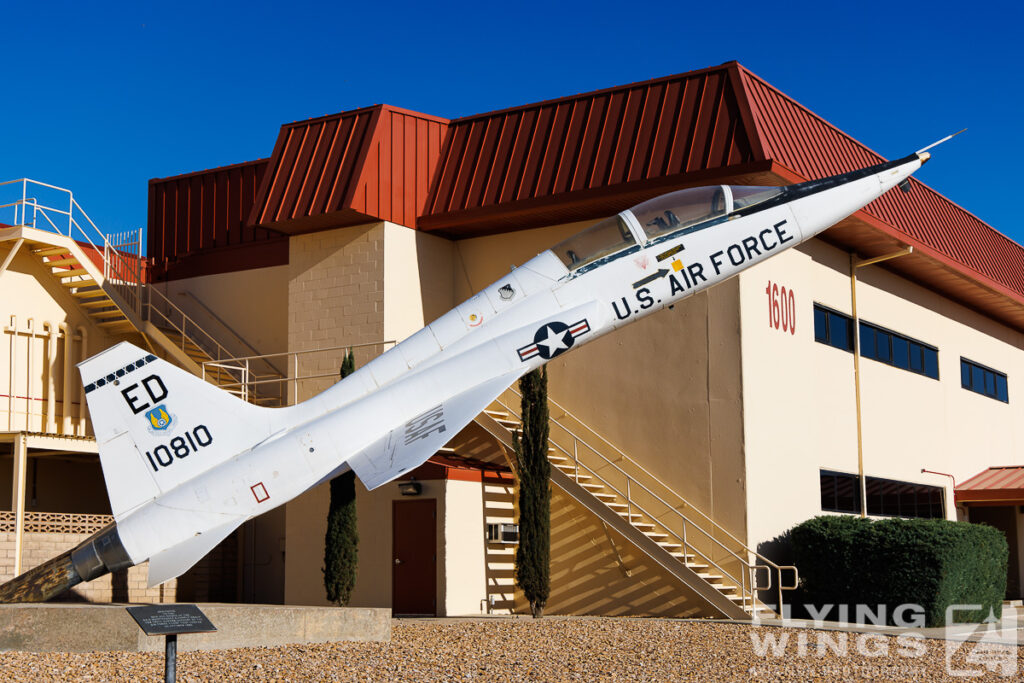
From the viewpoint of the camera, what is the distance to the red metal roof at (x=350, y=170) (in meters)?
22.8

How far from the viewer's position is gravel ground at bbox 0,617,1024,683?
12133mm

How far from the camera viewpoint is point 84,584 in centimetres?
2158

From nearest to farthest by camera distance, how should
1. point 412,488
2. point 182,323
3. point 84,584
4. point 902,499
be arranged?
point 412,488, point 84,584, point 902,499, point 182,323

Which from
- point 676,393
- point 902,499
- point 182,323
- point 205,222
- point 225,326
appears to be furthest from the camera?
point 205,222

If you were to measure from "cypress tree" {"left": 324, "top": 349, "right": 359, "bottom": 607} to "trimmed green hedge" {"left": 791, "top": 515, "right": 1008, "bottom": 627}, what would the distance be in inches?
308

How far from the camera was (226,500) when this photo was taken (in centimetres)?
1380

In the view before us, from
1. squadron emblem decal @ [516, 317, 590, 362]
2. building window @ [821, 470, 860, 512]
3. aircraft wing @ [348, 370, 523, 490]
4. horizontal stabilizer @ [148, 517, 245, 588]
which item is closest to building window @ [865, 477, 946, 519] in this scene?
building window @ [821, 470, 860, 512]

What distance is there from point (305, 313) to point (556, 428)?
5675 millimetres

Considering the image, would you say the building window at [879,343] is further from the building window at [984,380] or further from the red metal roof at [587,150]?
the red metal roof at [587,150]

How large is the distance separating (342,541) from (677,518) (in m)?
6.15

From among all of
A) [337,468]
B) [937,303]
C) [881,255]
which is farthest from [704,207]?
[937,303]

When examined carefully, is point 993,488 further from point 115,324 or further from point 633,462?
point 115,324

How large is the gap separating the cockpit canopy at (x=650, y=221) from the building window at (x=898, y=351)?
977cm

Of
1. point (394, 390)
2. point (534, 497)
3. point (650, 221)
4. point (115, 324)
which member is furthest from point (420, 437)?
point (115, 324)
